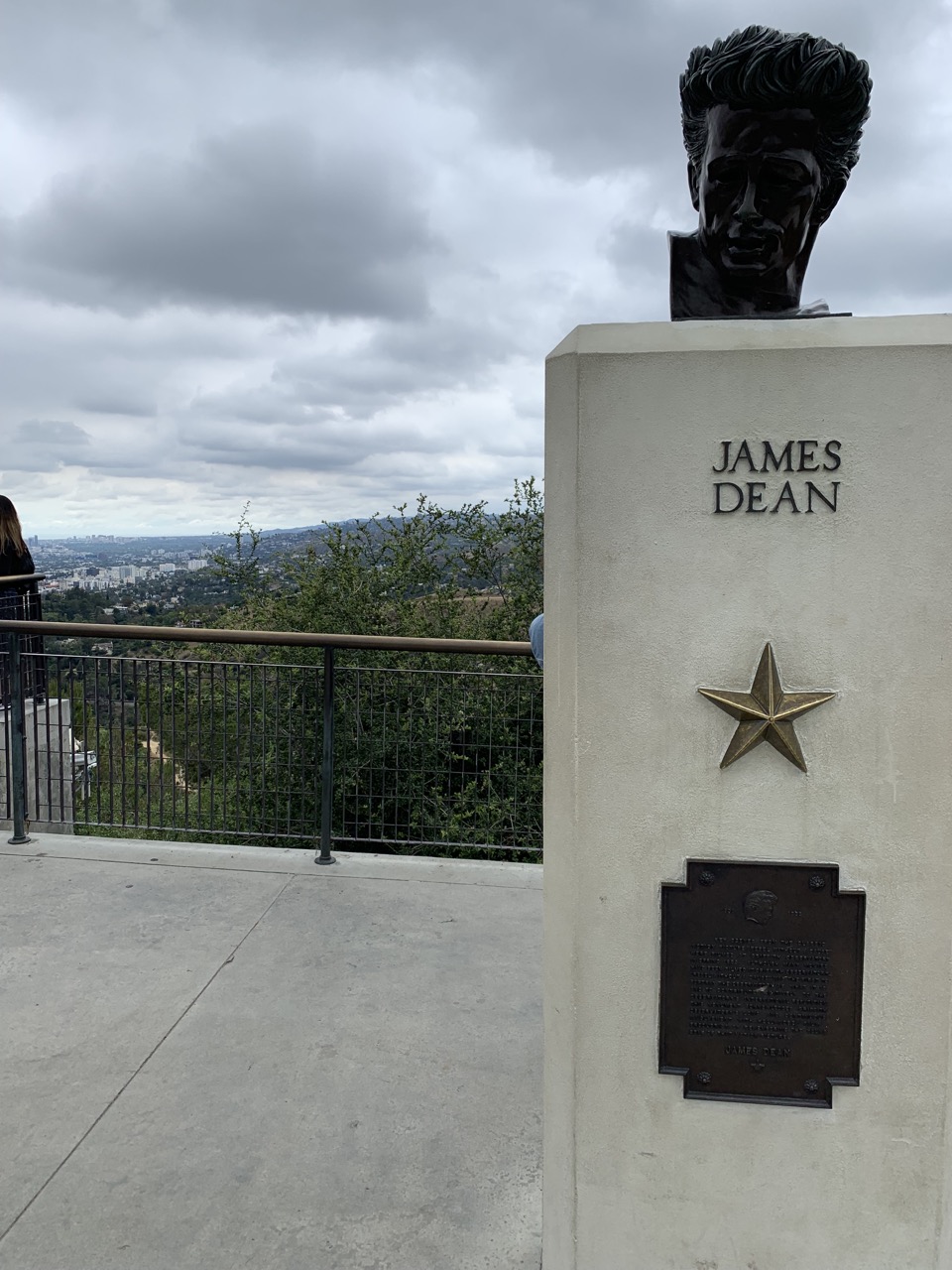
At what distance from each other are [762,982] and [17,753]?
13.5 ft

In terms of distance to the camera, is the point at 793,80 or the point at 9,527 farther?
the point at 9,527

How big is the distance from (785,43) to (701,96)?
0.21m

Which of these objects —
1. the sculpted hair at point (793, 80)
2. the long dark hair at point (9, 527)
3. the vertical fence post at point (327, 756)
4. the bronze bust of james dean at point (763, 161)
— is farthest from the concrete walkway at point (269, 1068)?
the long dark hair at point (9, 527)

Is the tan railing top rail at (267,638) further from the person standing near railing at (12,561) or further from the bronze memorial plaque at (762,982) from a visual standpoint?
the person standing near railing at (12,561)

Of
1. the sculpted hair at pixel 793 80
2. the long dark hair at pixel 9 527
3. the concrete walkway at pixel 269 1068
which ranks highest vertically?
the sculpted hair at pixel 793 80

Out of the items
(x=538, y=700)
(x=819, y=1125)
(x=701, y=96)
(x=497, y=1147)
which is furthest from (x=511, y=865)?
(x=701, y=96)

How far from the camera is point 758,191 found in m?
1.99

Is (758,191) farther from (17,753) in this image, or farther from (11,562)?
(11,562)

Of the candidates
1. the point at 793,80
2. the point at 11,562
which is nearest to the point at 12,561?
the point at 11,562

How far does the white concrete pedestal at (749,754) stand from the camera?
1.84 meters

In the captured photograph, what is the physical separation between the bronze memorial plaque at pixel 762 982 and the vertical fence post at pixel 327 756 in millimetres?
2777

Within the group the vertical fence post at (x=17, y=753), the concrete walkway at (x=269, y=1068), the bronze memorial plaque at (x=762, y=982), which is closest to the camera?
the bronze memorial plaque at (x=762, y=982)

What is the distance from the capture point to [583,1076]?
6.72 feet

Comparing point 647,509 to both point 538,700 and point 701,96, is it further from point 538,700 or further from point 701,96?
point 538,700
